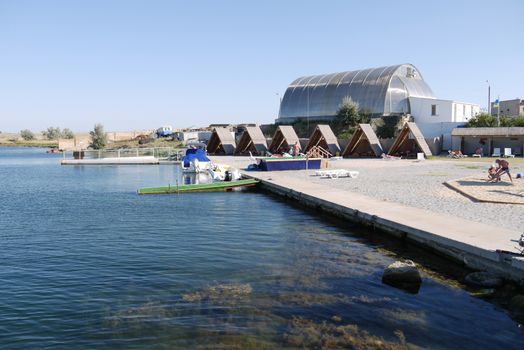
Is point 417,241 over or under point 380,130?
under

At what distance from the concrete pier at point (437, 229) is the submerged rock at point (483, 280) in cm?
17

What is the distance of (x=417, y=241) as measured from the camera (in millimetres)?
14672

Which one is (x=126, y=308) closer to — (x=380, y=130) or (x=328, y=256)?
(x=328, y=256)

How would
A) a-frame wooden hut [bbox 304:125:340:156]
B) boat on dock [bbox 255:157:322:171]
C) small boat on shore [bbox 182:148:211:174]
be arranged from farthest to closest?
a-frame wooden hut [bbox 304:125:340:156]
small boat on shore [bbox 182:148:211:174]
boat on dock [bbox 255:157:322:171]

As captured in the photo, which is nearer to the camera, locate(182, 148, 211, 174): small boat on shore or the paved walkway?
the paved walkway

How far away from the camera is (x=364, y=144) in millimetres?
60906

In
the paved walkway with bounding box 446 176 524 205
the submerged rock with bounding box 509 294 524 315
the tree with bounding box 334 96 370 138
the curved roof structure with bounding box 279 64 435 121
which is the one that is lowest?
the submerged rock with bounding box 509 294 524 315

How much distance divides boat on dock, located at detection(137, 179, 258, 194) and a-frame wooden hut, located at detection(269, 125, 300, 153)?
1140 inches

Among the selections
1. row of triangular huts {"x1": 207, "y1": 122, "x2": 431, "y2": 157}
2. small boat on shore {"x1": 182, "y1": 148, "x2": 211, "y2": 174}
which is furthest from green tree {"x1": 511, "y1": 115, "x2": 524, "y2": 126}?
small boat on shore {"x1": 182, "y1": 148, "x2": 211, "y2": 174}

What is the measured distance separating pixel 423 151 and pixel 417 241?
133 feet

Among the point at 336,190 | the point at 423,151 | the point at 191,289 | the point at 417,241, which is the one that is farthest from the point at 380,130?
the point at 191,289

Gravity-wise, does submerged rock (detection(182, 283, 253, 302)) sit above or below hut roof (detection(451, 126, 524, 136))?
below

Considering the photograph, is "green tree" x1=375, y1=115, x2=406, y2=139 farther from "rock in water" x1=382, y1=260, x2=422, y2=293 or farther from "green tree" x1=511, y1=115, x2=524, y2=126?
"rock in water" x1=382, y1=260, x2=422, y2=293

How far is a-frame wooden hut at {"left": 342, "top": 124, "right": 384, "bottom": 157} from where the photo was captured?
5744cm
